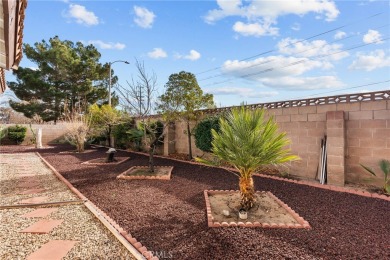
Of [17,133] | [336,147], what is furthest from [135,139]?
[17,133]

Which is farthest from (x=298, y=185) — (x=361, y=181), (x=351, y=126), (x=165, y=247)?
(x=165, y=247)

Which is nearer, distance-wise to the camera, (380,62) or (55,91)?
(380,62)

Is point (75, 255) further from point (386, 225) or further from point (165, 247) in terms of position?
point (386, 225)

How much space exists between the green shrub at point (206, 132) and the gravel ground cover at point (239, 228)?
2.71 meters

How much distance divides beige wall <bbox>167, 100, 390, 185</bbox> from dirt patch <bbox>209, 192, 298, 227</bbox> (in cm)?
256

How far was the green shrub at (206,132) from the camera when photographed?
8625 millimetres

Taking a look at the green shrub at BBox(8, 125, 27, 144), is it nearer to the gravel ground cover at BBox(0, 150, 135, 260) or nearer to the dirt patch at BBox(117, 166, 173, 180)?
the dirt patch at BBox(117, 166, 173, 180)

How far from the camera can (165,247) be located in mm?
2887

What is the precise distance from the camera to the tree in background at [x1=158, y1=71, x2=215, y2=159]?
9742mm

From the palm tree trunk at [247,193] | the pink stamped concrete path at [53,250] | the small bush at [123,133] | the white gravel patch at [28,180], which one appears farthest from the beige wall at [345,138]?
the small bush at [123,133]

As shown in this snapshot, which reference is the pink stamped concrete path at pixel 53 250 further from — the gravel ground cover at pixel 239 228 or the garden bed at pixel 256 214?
the garden bed at pixel 256 214

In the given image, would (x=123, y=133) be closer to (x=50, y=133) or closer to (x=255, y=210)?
(x=50, y=133)

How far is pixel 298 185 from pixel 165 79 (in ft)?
22.9

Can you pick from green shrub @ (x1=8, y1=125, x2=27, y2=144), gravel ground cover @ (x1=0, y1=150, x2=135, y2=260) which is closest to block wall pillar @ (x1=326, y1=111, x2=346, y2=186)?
gravel ground cover @ (x1=0, y1=150, x2=135, y2=260)
